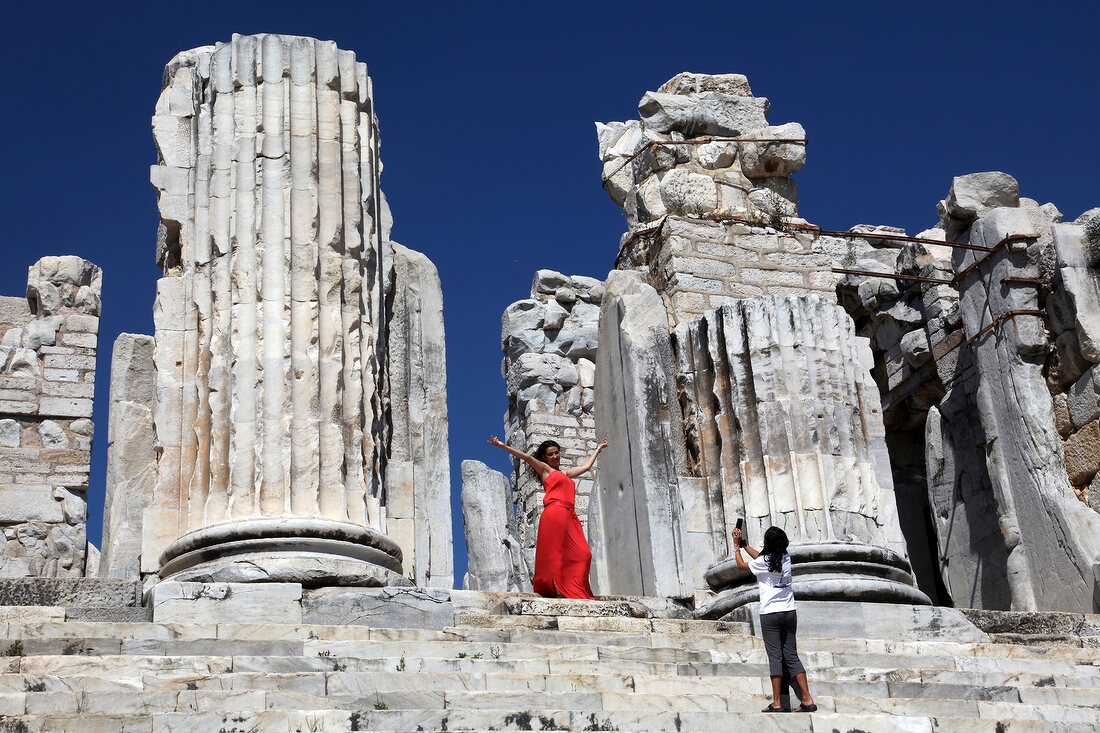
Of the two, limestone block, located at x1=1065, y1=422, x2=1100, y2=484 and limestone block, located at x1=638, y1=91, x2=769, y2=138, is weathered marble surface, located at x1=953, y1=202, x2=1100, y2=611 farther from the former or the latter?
limestone block, located at x1=638, y1=91, x2=769, y2=138

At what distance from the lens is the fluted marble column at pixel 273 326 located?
806cm

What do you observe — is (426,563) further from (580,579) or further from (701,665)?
(701,665)

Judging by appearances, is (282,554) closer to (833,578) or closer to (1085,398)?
(833,578)

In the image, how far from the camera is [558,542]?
9.42 m

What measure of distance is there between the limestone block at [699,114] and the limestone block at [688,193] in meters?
0.68

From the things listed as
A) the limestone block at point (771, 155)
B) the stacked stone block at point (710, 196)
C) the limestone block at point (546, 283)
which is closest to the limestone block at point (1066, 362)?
the stacked stone block at point (710, 196)

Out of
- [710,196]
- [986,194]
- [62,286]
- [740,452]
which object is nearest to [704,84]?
[710,196]

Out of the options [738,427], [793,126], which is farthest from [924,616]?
[793,126]

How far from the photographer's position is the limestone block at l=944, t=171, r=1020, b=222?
12.9 m

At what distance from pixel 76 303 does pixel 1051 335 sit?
8.60 metres

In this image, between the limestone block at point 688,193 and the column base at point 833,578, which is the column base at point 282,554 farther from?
the limestone block at point 688,193

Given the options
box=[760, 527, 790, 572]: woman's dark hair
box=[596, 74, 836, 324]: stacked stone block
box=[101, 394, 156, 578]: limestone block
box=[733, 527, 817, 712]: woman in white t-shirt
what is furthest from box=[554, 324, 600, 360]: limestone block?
box=[760, 527, 790, 572]: woman's dark hair

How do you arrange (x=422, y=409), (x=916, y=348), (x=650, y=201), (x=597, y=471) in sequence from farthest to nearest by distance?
1. (x=916, y=348)
2. (x=650, y=201)
3. (x=597, y=471)
4. (x=422, y=409)

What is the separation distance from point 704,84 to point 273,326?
7269mm
